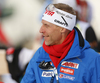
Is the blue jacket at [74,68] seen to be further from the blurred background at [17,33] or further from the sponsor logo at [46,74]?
the blurred background at [17,33]

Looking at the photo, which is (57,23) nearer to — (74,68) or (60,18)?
(60,18)

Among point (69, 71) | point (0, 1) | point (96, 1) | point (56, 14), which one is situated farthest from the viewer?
point (0, 1)

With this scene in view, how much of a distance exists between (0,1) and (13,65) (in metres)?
1.36

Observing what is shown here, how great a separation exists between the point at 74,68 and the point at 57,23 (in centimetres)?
49

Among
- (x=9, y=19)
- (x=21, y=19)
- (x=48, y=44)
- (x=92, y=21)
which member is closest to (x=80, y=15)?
(x=92, y=21)

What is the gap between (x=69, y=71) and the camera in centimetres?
194

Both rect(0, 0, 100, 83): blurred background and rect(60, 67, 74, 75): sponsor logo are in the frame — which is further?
rect(0, 0, 100, 83): blurred background

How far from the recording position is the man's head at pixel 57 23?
2008 millimetres

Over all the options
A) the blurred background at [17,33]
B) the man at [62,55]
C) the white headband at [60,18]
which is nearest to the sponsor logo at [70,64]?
the man at [62,55]

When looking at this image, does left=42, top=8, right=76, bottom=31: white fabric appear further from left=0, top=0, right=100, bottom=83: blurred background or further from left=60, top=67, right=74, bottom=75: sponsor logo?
left=0, top=0, right=100, bottom=83: blurred background

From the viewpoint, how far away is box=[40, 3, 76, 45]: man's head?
2008mm

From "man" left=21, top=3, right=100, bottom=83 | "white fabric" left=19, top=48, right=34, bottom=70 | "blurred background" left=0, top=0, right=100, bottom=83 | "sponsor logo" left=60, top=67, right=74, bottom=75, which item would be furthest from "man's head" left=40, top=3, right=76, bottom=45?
"white fabric" left=19, top=48, right=34, bottom=70

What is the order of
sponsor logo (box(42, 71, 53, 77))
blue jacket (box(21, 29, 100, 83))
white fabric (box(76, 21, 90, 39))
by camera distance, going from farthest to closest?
white fabric (box(76, 21, 90, 39)) < sponsor logo (box(42, 71, 53, 77)) < blue jacket (box(21, 29, 100, 83))

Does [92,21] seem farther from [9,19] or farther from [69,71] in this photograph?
[69,71]
